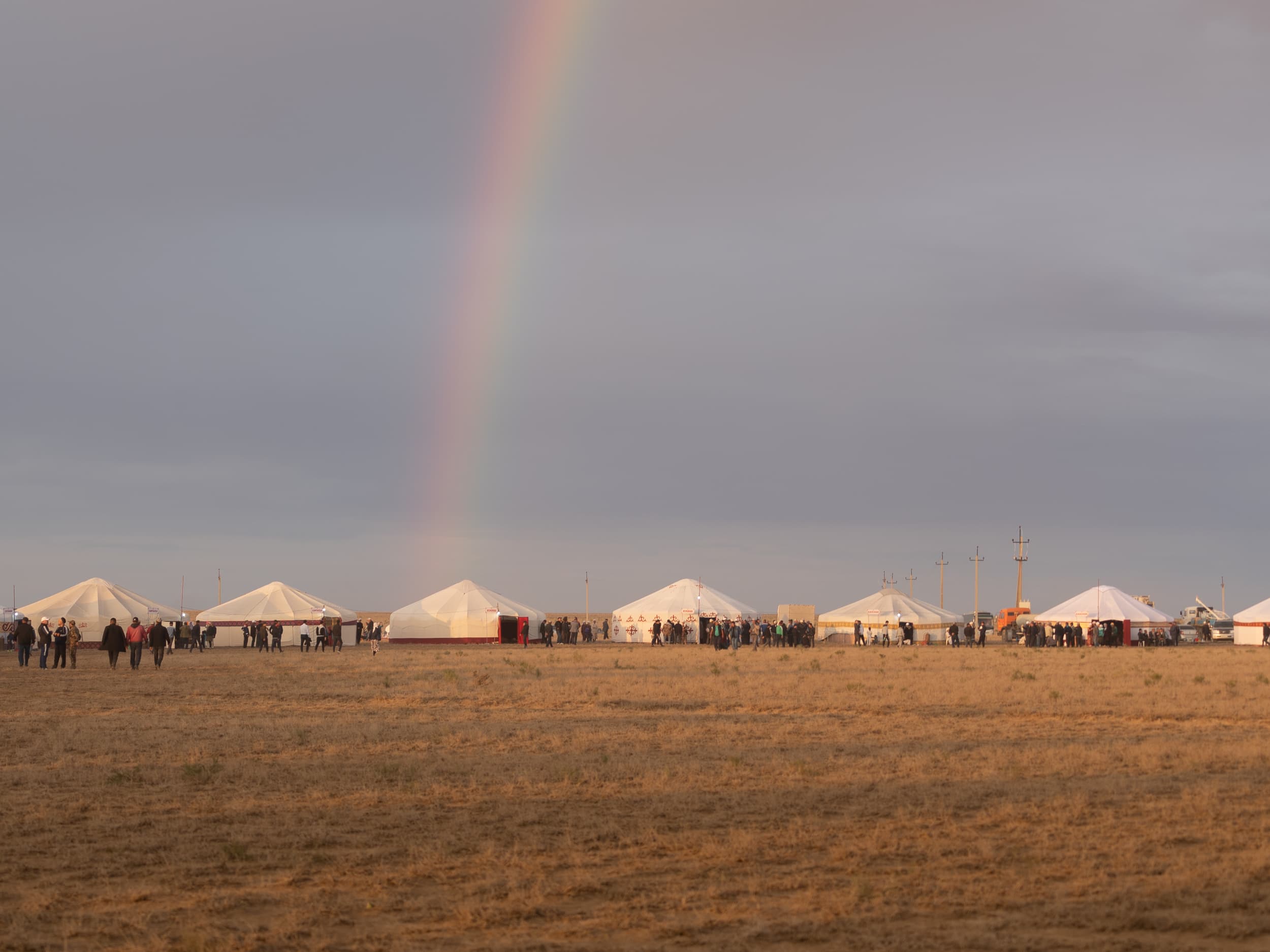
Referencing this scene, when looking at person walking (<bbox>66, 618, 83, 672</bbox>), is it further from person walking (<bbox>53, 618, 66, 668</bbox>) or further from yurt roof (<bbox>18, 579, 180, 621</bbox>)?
yurt roof (<bbox>18, 579, 180, 621</bbox>)

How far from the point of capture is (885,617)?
8575 centimetres

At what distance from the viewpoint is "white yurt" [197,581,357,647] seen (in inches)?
3027

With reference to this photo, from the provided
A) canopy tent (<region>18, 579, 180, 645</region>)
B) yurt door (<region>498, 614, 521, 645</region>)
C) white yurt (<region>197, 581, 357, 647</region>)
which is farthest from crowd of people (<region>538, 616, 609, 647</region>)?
canopy tent (<region>18, 579, 180, 645</region>)

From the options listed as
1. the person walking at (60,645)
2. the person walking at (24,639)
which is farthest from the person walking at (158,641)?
the person walking at (24,639)

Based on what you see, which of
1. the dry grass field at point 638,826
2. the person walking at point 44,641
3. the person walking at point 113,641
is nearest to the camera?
the dry grass field at point 638,826

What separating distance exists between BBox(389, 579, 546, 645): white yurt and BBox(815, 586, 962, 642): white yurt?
20.0 metres

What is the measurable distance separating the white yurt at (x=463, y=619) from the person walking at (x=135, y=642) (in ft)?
121

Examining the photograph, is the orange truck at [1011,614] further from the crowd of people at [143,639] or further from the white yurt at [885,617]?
the crowd of people at [143,639]

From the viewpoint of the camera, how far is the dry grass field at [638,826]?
7.69 metres

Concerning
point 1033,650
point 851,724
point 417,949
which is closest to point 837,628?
point 1033,650

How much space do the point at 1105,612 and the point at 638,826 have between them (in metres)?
Answer: 68.6

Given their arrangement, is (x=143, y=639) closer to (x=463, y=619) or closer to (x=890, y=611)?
(x=463, y=619)

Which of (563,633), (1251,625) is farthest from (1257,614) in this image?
(563,633)

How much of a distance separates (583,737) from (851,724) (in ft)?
15.0
